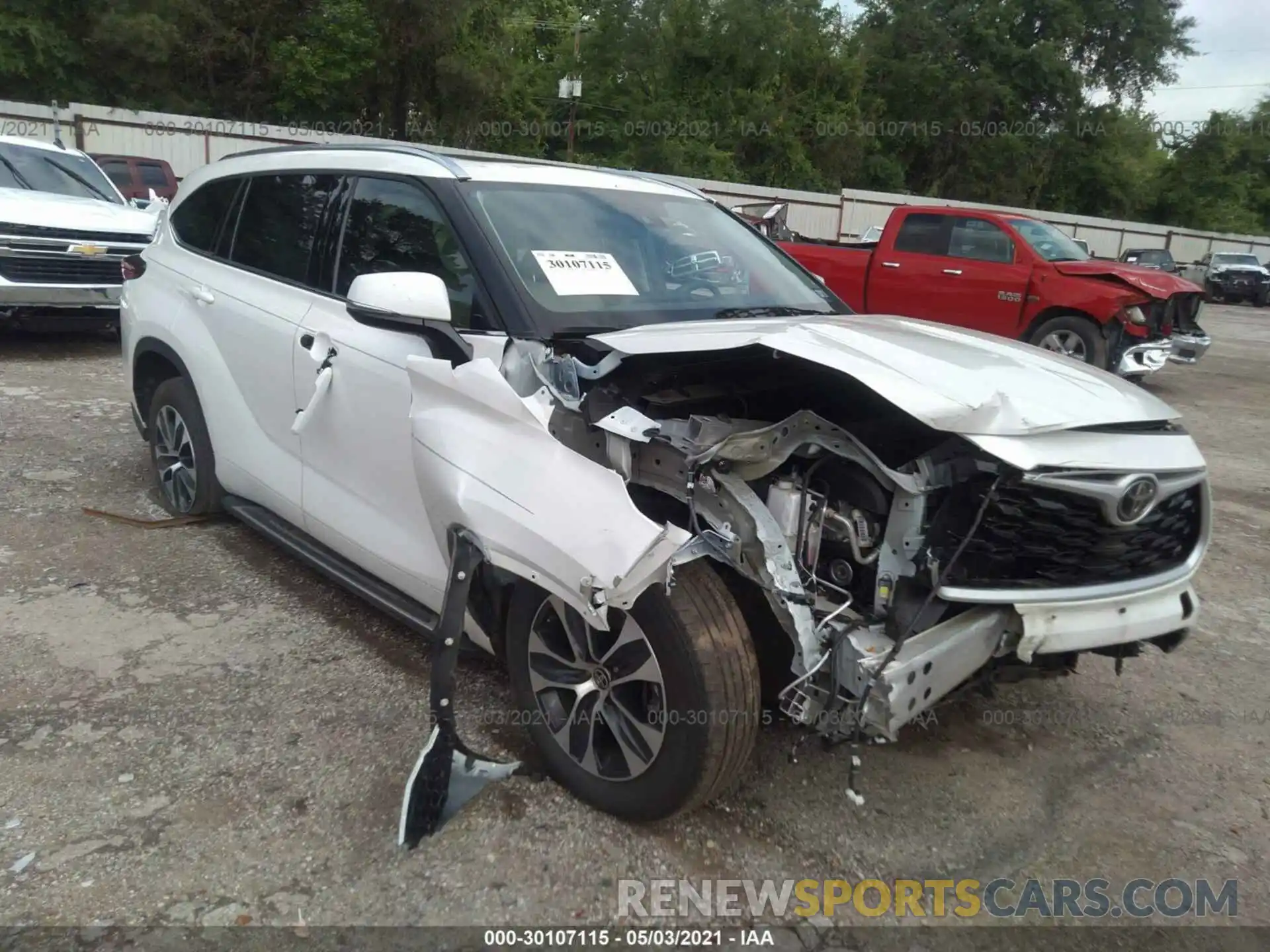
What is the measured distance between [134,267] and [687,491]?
12.2ft

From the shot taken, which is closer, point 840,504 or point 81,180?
point 840,504

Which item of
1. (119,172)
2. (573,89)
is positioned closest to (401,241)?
(119,172)

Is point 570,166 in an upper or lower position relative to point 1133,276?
upper

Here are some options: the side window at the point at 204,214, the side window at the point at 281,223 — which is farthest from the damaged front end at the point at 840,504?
the side window at the point at 204,214

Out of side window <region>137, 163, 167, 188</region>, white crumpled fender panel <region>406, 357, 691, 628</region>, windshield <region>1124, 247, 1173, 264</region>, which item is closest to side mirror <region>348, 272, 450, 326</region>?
white crumpled fender panel <region>406, 357, 691, 628</region>

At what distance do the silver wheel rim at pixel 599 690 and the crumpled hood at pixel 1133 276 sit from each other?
9189 millimetres

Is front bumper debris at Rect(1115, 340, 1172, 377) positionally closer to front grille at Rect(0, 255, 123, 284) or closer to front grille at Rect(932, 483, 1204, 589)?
front grille at Rect(932, 483, 1204, 589)

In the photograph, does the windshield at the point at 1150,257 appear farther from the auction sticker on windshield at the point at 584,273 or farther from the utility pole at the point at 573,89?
the auction sticker on windshield at the point at 584,273

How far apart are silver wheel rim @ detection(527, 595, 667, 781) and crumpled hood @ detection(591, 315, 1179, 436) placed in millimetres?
770

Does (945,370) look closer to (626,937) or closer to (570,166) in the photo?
(626,937)

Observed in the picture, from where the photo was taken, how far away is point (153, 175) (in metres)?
16.5

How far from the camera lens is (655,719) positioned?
2590mm

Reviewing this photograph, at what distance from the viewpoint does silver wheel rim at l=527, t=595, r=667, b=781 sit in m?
2.58

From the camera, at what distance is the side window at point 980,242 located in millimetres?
10836
